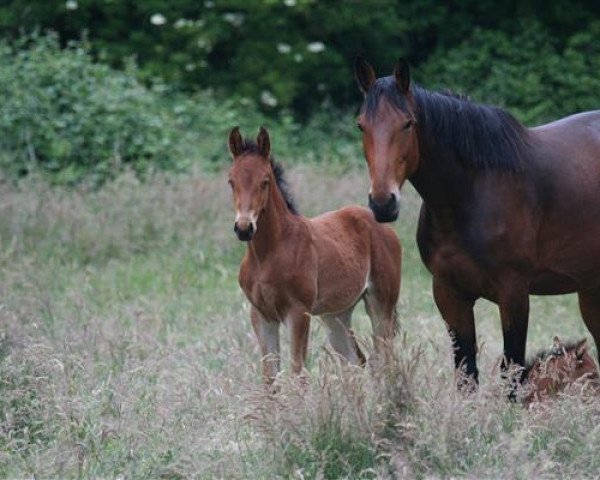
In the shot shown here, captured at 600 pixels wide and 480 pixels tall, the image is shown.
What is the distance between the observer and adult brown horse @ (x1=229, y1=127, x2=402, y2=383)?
7.00m

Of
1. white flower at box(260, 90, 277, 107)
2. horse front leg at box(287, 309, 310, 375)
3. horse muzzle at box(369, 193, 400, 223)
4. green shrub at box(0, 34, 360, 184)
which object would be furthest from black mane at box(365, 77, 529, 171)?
white flower at box(260, 90, 277, 107)

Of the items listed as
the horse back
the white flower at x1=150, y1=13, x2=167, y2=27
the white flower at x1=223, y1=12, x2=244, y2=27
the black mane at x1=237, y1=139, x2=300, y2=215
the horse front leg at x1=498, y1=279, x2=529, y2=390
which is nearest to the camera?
the horse front leg at x1=498, y1=279, x2=529, y2=390

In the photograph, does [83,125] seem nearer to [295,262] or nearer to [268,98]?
[268,98]

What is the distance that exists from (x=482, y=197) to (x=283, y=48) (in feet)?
41.7

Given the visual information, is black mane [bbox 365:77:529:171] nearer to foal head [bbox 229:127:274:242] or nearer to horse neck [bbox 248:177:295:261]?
foal head [bbox 229:127:274:242]

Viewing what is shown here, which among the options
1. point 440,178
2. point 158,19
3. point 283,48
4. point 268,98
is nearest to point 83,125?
point 158,19

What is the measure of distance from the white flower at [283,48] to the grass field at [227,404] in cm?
871

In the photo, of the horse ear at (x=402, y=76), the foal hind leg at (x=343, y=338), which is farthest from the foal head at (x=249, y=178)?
the foal hind leg at (x=343, y=338)

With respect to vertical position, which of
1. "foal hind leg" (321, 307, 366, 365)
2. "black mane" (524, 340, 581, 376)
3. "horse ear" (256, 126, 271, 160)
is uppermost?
"horse ear" (256, 126, 271, 160)

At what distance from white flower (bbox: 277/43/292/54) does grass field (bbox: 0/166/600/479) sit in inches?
343

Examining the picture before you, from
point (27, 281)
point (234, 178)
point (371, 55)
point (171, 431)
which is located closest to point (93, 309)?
point (27, 281)

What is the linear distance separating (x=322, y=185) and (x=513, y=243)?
7.12 meters

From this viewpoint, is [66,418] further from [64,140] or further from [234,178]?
[64,140]

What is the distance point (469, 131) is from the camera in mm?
6566
